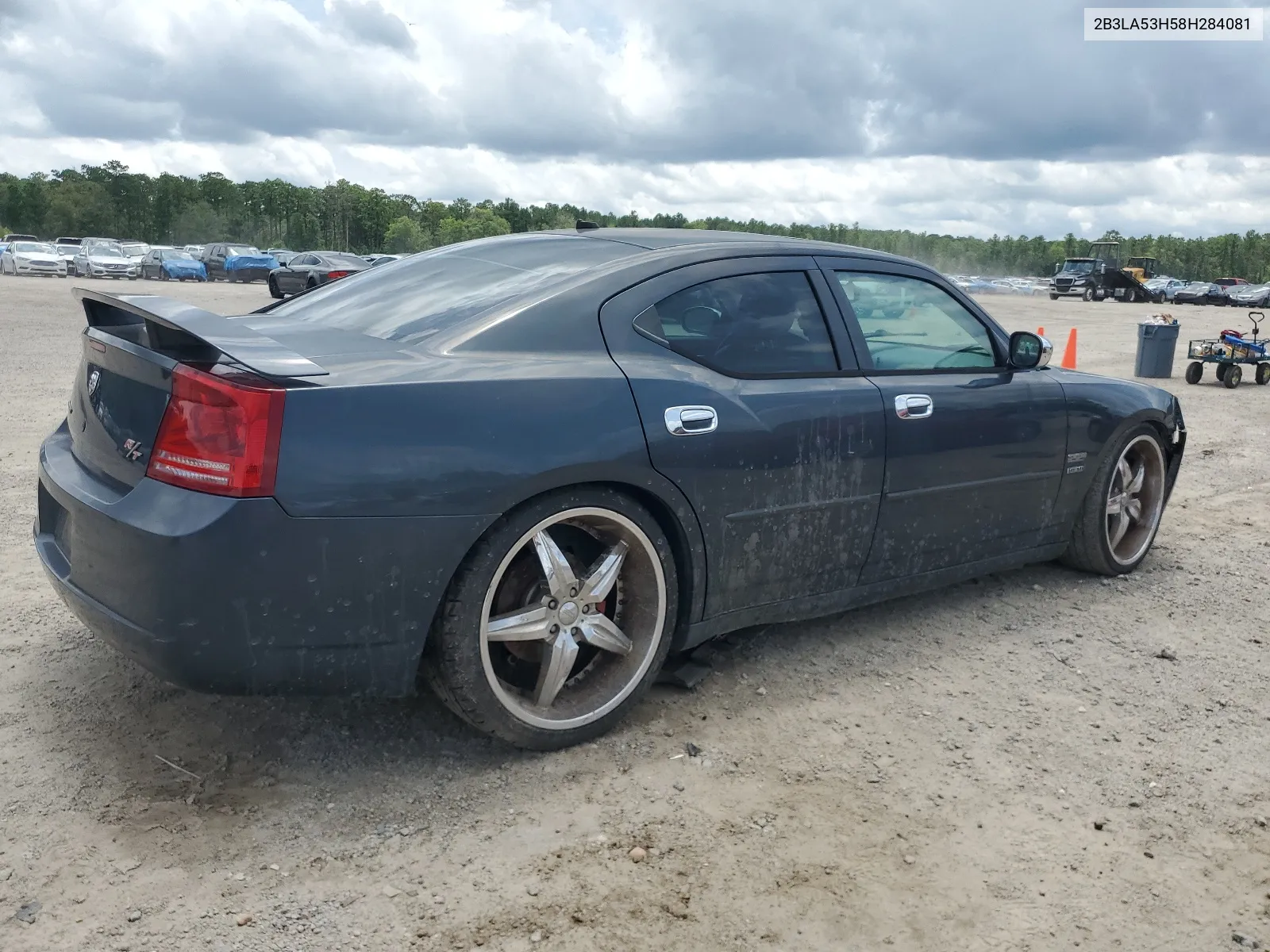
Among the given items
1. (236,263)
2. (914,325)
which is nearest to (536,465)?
(914,325)

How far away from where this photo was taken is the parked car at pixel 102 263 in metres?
39.6

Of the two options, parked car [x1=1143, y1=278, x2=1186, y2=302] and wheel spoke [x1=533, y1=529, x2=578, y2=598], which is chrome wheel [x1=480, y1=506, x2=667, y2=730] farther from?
parked car [x1=1143, y1=278, x2=1186, y2=302]

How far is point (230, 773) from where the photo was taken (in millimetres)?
2908

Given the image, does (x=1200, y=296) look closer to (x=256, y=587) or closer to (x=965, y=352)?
(x=965, y=352)

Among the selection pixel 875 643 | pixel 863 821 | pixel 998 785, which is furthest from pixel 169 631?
pixel 875 643

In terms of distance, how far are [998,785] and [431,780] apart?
158 centimetres

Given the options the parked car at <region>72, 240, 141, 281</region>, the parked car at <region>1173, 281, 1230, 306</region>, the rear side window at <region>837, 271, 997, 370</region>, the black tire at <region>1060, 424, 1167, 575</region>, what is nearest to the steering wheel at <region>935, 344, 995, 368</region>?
the rear side window at <region>837, 271, 997, 370</region>

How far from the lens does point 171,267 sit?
41.7 m

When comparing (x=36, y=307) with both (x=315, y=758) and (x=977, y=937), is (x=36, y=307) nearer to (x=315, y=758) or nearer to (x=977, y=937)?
(x=315, y=758)

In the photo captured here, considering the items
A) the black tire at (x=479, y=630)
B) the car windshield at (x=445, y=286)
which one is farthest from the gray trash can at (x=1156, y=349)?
the black tire at (x=479, y=630)

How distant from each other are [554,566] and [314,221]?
121001 mm

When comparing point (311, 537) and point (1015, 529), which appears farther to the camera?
point (1015, 529)

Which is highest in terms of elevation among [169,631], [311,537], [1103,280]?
[1103,280]

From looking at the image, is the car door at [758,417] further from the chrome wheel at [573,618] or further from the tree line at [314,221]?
the tree line at [314,221]
